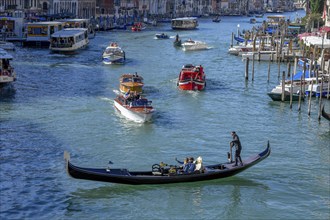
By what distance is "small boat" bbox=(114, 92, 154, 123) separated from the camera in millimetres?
28766

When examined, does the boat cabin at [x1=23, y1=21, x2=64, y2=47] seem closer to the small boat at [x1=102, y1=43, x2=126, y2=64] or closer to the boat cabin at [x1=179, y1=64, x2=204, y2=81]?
the small boat at [x1=102, y1=43, x2=126, y2=64]

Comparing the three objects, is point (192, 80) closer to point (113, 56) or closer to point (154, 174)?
point (113, 56)

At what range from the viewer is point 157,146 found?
25.4 metres

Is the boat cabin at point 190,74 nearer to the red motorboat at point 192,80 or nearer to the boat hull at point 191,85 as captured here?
the red motorboat at point 192,80

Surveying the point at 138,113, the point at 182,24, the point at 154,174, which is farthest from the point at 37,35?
the point at 154,174

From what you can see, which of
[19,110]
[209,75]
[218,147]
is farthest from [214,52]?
[218,147]

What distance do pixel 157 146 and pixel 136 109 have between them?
3792 mm

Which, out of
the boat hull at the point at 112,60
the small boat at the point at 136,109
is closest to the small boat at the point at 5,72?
the small boat at the point at 136,109

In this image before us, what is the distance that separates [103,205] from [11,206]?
2.39 m

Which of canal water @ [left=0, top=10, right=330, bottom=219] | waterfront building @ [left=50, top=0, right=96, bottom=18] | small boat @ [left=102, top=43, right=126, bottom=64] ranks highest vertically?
waterfront building @ [left=50, top=0, right=96, bottom=18]

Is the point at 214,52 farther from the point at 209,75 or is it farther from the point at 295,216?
the point at 295,216

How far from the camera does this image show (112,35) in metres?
84.4

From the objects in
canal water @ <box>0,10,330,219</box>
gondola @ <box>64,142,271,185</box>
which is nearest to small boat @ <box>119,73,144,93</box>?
canal water @ <box>0,10,330,219</box>

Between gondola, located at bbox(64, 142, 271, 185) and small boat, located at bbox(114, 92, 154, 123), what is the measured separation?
7.70 metres
